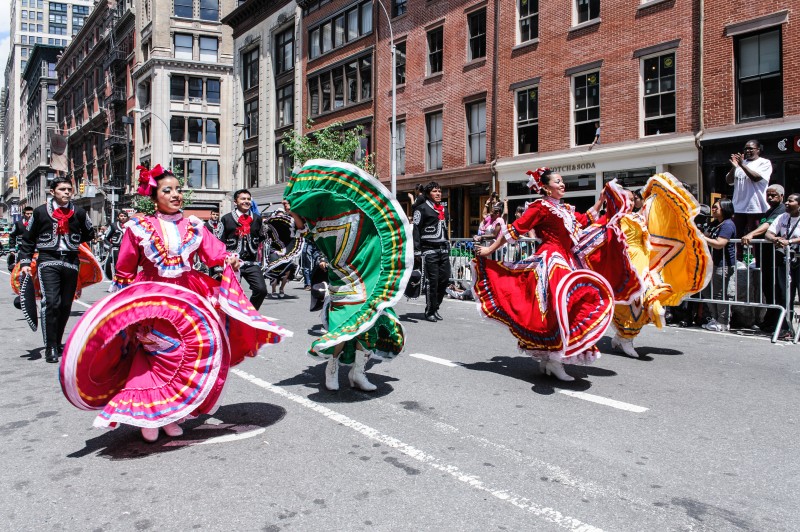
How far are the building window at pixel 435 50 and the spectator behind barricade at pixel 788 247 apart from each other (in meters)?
17.3

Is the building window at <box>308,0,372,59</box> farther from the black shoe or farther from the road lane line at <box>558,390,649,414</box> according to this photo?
the road lane line at <box>558,390,649,414</box>

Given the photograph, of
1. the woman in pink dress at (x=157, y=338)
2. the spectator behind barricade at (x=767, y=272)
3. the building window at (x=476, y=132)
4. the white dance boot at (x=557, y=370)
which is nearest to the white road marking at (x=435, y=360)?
the white dance boot at (x=557, y=370)

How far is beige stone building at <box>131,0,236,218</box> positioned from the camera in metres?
52.1

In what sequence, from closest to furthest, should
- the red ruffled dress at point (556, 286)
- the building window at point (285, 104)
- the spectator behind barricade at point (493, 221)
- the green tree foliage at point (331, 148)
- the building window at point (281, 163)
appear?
the red ruffled dress at point (556, 286) < the spectator behind barricade at point (493, 221) < the green tree foliage at point (331, 148) < the building window at point (285, 104) < the building window at point (281, 163)

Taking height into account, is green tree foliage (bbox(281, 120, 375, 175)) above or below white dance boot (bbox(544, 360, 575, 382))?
above

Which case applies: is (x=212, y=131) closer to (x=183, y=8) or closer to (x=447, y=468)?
(x=183, y=8)

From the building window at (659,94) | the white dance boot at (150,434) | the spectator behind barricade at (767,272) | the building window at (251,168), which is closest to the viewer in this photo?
the white dance boot at (150,434)

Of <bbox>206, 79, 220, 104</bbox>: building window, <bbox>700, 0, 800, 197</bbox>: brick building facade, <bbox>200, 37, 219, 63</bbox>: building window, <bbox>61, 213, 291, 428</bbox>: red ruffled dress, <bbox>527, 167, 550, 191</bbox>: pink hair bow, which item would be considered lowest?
<bbox>61, 213, 291, 428</bbox>: red ruffled dress

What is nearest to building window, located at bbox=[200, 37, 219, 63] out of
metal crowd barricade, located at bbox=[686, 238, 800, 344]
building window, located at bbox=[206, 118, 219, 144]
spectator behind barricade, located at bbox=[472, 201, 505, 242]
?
building window, located at bbox=[206, 118, 219, 144]

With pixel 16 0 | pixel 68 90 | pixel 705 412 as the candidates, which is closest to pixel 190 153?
pixel 68 90

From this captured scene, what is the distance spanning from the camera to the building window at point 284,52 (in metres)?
35.1

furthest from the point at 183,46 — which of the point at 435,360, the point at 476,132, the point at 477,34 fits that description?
the point at 435,360

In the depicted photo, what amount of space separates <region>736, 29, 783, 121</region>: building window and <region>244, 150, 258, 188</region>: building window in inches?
1137

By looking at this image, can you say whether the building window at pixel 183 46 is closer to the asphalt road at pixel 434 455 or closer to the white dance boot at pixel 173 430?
the asphalt road at pixel 434 455
